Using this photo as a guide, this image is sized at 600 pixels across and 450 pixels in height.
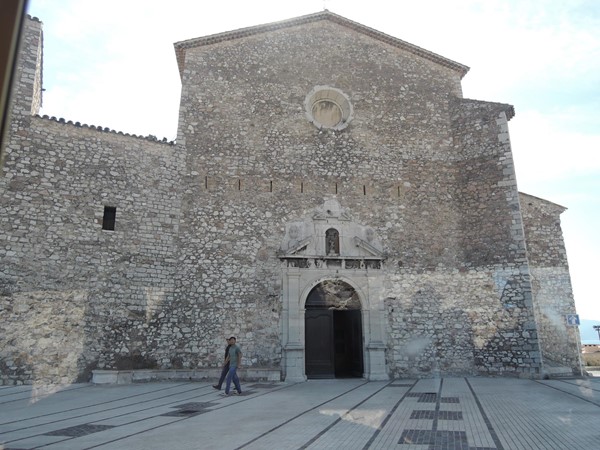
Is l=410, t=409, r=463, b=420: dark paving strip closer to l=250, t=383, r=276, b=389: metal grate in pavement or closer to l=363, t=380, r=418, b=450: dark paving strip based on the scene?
l=363, t=380, r=418, b=450: dark paving strip

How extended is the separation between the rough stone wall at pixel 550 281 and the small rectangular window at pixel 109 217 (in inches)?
507

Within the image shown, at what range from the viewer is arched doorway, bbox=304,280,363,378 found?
12422 mm

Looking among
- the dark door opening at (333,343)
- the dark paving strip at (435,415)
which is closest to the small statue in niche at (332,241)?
the dark door opening at (333,343)

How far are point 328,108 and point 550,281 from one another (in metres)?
9.44

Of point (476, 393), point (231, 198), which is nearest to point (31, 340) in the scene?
point (231, 198)

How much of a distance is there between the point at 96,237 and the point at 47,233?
111 centimetres

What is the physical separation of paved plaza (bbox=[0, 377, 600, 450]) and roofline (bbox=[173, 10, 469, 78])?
1029cm

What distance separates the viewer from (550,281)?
14.4m

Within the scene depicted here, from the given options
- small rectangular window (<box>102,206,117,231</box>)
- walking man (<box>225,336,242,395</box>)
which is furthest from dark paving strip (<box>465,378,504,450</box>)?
small rectangular window (<box>102,206,117,231</box>)

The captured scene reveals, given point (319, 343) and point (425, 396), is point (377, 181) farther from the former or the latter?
point (425, 396)

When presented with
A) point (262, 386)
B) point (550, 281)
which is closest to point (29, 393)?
point (262, 386)

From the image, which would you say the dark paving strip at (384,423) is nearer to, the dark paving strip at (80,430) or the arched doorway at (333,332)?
the arched doorway at (333,332)

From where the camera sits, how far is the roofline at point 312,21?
1389 cm

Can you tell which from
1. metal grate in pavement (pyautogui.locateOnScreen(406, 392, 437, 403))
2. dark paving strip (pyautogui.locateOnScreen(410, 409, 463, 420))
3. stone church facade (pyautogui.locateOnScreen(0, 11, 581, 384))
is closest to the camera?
dark paving strip (pyautogui.locateOnScreen(410, 409, 463, 420))
